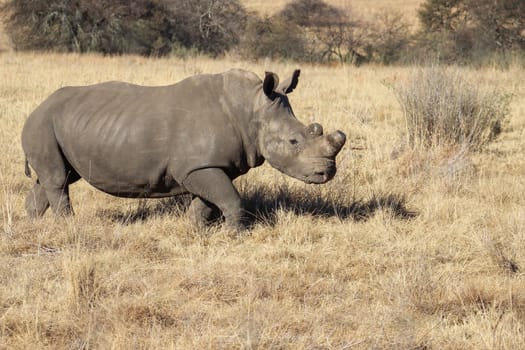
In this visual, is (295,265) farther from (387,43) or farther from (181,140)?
(387,43)

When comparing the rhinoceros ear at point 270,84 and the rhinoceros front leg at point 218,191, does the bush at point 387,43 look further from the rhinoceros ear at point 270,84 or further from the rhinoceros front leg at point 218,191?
the rhinoceros front leg at point 218,191

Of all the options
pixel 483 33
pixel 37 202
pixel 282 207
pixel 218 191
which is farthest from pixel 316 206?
pixel 483 33

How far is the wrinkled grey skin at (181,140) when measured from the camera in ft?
20.0

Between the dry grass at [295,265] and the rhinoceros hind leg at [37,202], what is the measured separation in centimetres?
17

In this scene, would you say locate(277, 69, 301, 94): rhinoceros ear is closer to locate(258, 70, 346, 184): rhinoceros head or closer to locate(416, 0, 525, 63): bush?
locate(258, 70, 346, 184): rhinoceros head

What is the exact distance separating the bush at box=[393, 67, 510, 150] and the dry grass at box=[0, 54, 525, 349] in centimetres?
41

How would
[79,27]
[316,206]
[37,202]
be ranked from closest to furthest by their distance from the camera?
1. [37,202]
2. [316,206]
3. [79,27]

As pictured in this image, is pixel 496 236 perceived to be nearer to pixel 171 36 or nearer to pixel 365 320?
pixel 365 320

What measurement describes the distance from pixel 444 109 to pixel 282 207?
11.1 feet

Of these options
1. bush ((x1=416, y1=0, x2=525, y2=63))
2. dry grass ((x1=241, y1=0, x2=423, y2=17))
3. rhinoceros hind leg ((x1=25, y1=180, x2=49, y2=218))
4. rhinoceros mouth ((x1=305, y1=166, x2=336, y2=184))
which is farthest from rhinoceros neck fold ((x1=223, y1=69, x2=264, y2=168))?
dry grass ((x1=241, y1=0, x2=423, y2=17))

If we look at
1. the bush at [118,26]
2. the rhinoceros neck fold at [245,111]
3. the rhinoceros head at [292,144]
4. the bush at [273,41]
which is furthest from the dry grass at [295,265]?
the bush at [118,26]

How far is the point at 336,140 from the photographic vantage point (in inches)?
237

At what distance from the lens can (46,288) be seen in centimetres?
488

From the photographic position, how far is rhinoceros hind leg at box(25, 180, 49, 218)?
6781 millimetres
